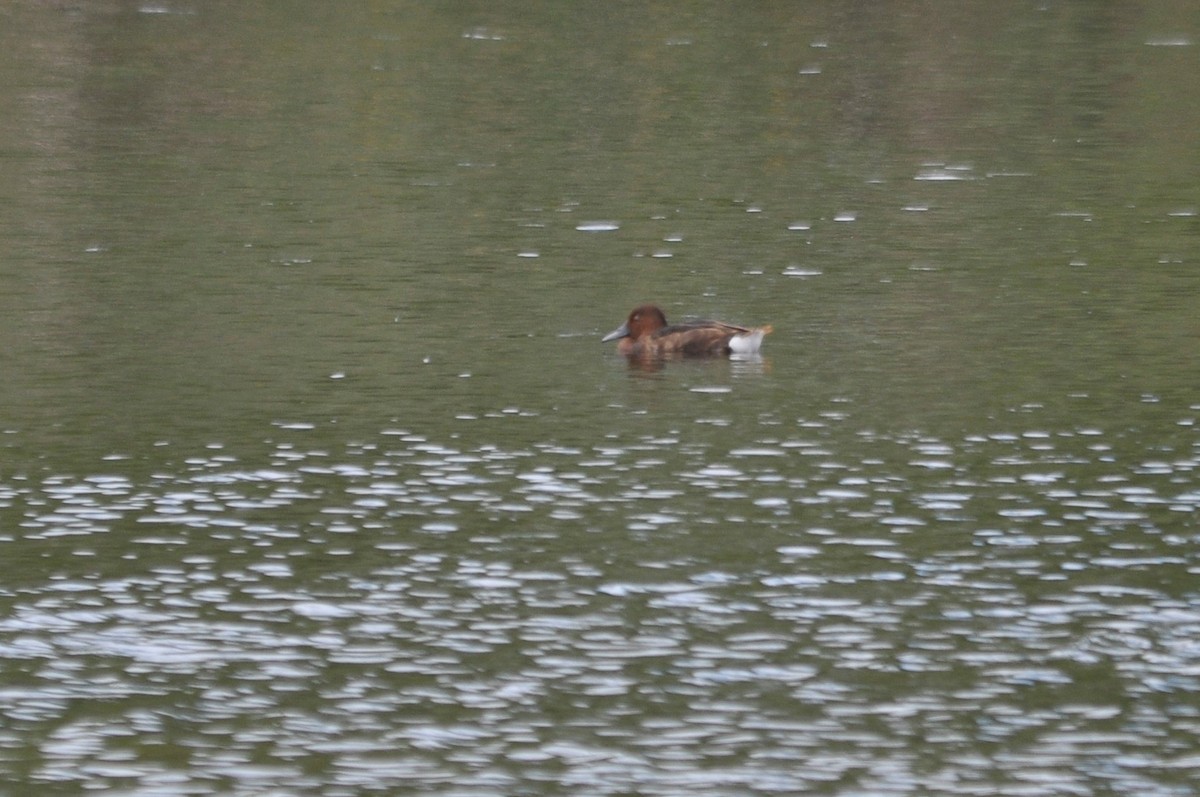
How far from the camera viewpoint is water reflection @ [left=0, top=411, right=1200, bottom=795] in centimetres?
1234

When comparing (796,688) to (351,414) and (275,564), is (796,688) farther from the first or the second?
(351,414)

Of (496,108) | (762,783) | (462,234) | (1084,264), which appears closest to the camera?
(762,783)

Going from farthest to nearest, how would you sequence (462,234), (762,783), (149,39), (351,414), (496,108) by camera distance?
(149,39) < (496,108) < (462,234) < (351,414) < (762,783)

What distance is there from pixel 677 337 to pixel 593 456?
479 centimetres

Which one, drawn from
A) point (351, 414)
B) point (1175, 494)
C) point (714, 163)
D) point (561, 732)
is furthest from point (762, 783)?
point (714, 163)

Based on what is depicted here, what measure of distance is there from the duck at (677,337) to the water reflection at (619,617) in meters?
3.54

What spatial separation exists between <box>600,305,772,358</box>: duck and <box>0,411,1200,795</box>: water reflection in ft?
11.6

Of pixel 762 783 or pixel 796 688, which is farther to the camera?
pixel 796 688

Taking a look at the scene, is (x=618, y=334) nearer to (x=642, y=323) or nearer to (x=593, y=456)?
(x=642, y=323)

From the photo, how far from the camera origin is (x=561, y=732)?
12664 mm

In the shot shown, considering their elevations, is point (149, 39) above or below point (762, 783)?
above

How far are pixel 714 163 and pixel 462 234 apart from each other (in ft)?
24.9

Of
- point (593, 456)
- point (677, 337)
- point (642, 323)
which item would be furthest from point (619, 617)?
point (642, 323)

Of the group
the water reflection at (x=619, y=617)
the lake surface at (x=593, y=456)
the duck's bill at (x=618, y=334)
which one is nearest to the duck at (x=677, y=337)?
the duck's bill at (x=618, y=334)
